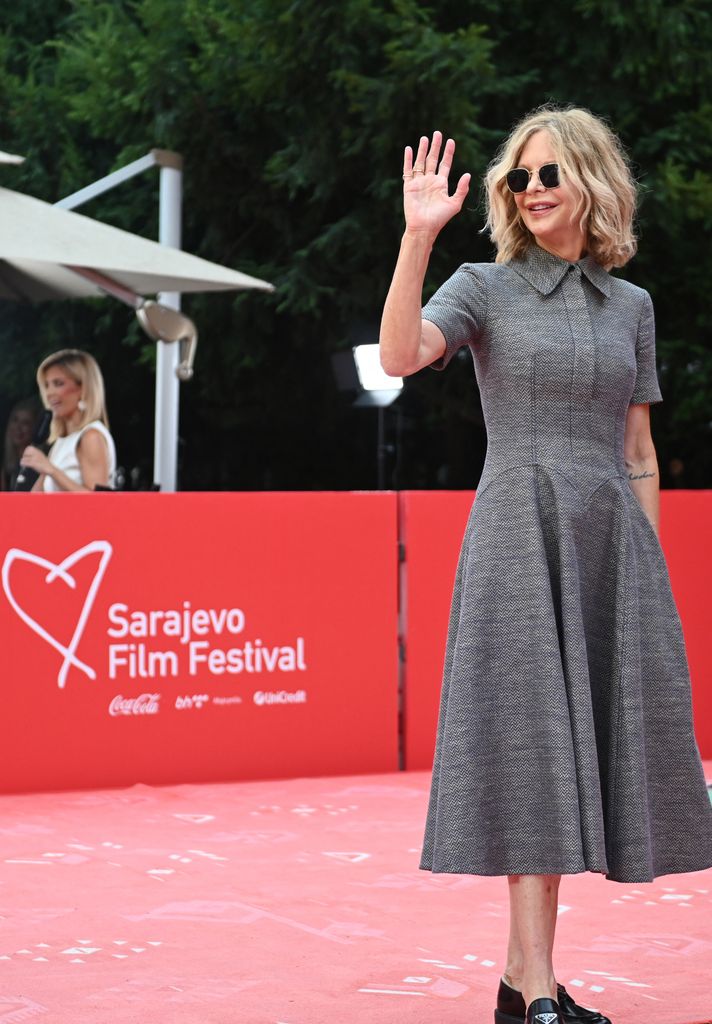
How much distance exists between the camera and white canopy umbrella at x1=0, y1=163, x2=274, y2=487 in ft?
26.1

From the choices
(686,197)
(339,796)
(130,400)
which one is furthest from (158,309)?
(130,400)

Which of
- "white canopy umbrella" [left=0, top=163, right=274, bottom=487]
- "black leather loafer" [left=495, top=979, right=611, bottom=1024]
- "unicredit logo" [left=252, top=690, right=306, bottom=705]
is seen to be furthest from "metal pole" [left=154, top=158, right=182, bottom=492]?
"black leather loafer" [left=495, top=979, right=611, bottom=1024]

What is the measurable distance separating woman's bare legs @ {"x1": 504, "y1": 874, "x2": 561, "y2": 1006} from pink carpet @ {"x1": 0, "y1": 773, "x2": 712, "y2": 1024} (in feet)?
1.20

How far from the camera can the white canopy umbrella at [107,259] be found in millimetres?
7965

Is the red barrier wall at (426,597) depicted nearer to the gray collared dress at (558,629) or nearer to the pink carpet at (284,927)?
the pink carpet at (284,927)

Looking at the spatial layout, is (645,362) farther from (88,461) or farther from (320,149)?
(320,149)

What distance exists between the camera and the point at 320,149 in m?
14.2

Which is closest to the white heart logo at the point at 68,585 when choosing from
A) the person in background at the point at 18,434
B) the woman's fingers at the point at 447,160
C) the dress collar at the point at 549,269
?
the dress collar at the point at 549,269

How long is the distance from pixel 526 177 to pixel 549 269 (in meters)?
0.20

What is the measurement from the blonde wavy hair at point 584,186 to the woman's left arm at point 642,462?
35cm

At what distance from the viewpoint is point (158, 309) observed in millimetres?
8914

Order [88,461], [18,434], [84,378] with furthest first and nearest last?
[18,434] → [84,378] → [88,461]

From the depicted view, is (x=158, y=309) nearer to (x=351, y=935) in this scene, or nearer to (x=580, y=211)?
(x=351, y=935)

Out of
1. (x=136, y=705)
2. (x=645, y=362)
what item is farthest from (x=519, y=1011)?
(x=136, y=705)
